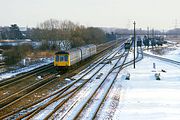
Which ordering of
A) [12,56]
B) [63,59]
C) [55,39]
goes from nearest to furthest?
[63,59], [12,56], [55,39]

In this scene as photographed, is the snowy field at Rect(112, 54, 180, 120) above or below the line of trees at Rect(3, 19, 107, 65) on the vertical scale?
below

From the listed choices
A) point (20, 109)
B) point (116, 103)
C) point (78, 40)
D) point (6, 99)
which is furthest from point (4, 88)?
point (78, 40)

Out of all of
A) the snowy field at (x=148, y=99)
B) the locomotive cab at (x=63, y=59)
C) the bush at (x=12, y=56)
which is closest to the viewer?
the snowy field at (x=148, y=99)

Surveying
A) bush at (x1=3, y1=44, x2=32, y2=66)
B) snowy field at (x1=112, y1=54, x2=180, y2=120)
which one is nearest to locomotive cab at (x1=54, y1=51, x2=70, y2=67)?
snowy field at (x1=112, y1=54, x2=180, y2=120)

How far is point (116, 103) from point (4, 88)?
31.4ft

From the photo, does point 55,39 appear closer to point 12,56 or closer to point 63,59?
point 12,56

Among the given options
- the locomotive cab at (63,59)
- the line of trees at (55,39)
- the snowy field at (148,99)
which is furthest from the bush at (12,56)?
the snowy field at (148,99)

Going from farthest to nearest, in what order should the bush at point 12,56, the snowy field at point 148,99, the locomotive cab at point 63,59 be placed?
the bush at point 12,56
the locomotive cab at point 63,59
the snowy field at point 148,99

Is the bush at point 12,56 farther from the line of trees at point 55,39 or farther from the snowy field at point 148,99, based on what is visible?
the snowy field at point 148,99

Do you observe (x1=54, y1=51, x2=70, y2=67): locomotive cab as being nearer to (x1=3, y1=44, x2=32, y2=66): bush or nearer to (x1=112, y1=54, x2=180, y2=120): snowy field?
(x1=112, y1=54, x2=180, y2=120): snowy field

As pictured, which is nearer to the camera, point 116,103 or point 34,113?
point 34,113

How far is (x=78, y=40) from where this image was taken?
240ft

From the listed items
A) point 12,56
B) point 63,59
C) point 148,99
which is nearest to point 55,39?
point 12,56

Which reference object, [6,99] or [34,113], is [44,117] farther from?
[6,99]
